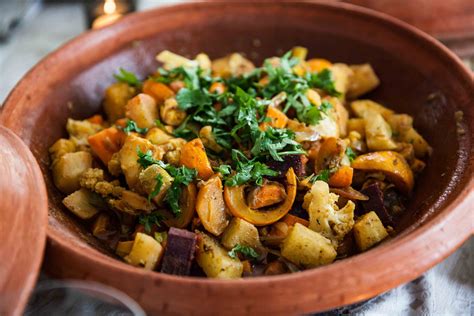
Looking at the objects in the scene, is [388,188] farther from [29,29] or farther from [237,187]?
[29,29]

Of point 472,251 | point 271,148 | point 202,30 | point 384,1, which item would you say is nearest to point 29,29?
point 202,30

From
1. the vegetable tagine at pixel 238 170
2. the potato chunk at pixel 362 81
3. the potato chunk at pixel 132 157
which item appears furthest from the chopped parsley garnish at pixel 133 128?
the potato chunk at pixel 362 81

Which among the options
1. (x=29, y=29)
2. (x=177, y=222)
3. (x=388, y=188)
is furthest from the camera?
(x=29, y=29)

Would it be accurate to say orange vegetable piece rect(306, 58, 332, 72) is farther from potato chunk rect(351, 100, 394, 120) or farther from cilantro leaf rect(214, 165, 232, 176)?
cilantro leaf rect(214, 165, 232, 176)

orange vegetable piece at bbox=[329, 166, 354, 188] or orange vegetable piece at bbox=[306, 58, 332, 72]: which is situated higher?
orange vegetable piece at bbox=[306, 58, 332, 72]

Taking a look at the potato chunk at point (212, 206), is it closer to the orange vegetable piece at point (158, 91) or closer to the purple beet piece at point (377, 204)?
the purple beet piece at point (377, 204)

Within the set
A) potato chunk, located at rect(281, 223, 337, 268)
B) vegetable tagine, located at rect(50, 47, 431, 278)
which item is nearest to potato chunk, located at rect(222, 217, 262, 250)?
vegetable tagine, located at rect(50, 47, 431, 278)

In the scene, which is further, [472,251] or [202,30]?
[202,30]

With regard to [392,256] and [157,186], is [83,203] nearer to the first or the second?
[157,186]
